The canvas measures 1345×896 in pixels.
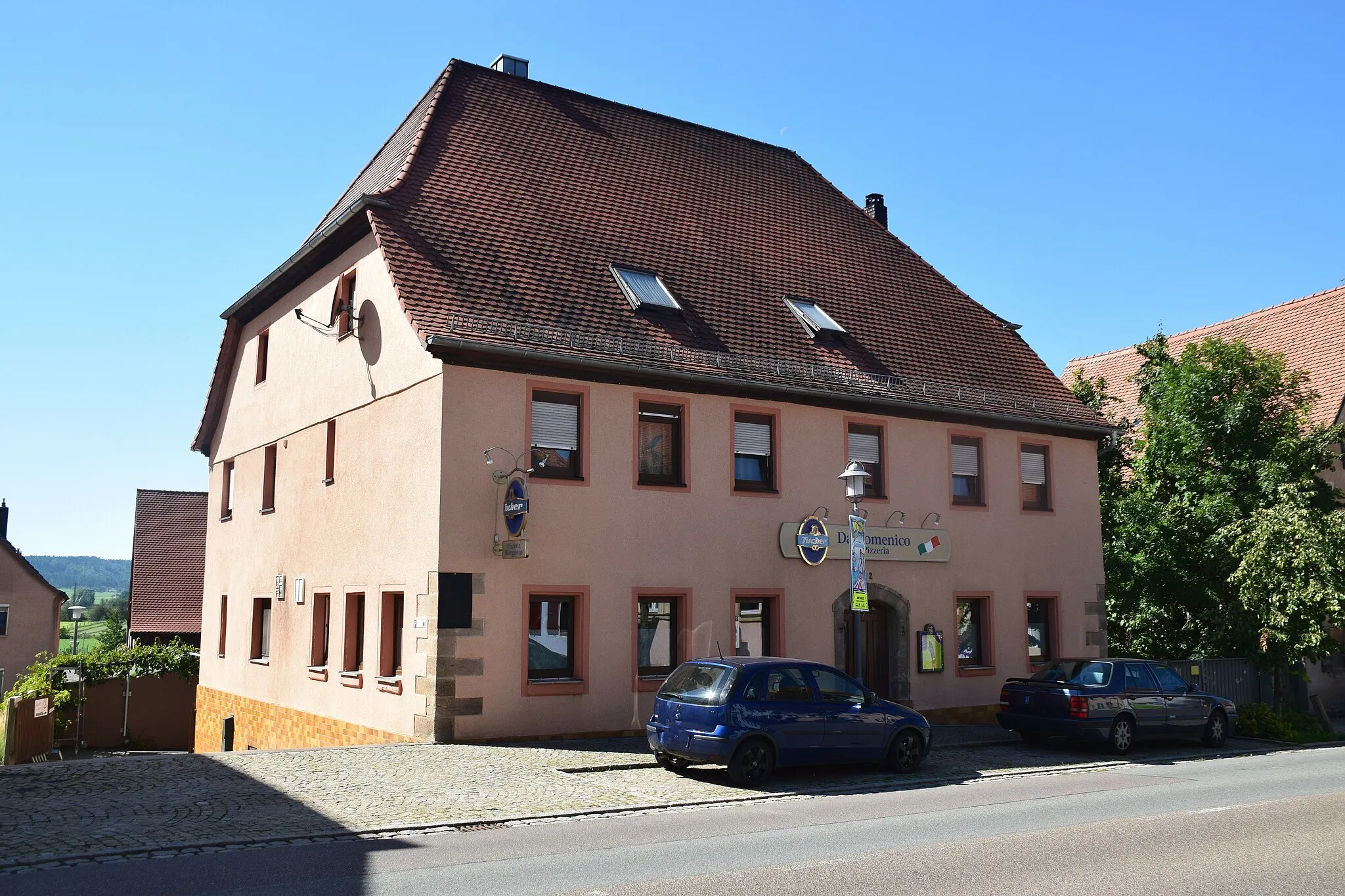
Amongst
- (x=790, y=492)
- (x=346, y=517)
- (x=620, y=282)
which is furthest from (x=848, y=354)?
(x=346, y=517)

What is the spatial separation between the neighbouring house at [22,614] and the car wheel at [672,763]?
38.7m

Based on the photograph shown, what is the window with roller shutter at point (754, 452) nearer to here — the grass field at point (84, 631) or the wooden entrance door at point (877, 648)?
the wooden entrance door at point (877, 648)

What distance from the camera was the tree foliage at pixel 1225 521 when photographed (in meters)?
21.6

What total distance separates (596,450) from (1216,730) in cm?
1137

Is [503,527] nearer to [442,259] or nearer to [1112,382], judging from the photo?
[442,259]

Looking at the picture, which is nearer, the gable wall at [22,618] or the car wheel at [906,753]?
the car wheel at [906,753]

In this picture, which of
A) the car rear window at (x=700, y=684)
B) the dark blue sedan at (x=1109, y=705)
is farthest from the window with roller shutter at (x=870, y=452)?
the car rear window at (x=700, y=684)

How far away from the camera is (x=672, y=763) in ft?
47.2

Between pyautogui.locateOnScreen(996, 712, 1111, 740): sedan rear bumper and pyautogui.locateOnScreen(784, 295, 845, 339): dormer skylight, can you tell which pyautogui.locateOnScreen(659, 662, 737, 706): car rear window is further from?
pyautogui.locateOnScreen(784, 295, 845, 339): dormer skylight

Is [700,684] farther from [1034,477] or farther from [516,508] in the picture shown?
[1034,477]

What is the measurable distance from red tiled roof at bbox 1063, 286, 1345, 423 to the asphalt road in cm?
1735

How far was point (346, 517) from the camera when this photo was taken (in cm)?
1947

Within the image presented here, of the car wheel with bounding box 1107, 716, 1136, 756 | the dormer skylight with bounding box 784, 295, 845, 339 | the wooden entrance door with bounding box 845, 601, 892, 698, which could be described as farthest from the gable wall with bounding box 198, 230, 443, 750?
the car wheel with bounding box 1107, 716, 1136, 756

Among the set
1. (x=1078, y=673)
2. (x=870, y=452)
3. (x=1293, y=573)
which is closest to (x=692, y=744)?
(x=1078, y=673)
